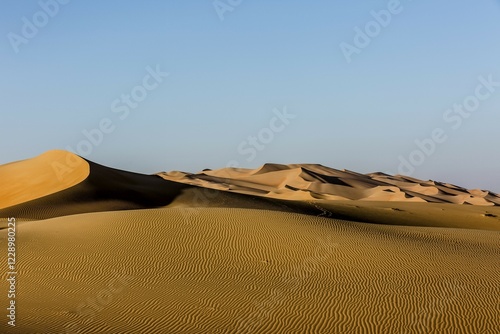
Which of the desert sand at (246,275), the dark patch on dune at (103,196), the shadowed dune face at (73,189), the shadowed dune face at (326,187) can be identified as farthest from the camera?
the shadowed dune face at (326,187)

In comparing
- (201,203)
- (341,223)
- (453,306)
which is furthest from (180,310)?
(201,203)

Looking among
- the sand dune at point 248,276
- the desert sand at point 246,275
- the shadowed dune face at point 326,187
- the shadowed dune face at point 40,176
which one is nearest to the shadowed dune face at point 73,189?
the shadowed dune face at point 40,176

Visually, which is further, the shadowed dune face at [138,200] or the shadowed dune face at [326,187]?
the shadowed dune face at [326,187]

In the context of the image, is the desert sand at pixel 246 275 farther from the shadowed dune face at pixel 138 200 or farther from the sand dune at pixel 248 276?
the shadowed dune face at pixel 138 200

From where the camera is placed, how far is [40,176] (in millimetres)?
42219

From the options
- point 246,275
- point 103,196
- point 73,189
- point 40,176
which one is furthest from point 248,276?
point 40,176

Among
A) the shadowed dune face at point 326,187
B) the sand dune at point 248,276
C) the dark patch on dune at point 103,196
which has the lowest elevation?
the shadowed dune face at point 326,187

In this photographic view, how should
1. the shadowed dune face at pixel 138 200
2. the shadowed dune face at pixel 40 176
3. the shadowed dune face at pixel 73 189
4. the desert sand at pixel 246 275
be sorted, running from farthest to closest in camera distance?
the shadowed dune face at pixel 40 176 → the shadowed dune face at pixel 73 189 → the shadowed dune face at pixel 138 200 → the desert sand at pixel 246 275

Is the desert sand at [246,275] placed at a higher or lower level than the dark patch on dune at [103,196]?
higher

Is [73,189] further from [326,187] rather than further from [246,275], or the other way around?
[326,187]

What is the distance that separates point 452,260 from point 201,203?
21662 mm

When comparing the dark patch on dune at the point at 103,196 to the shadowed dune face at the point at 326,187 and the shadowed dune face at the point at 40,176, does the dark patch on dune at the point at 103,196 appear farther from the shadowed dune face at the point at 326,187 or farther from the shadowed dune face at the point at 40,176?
the shadowed dune face at the point at 326,187

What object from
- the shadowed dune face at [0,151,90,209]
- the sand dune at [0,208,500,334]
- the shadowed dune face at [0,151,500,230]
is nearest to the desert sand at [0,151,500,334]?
the sand dune at [0,208,500,334]

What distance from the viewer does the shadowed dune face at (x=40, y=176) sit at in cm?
3834
